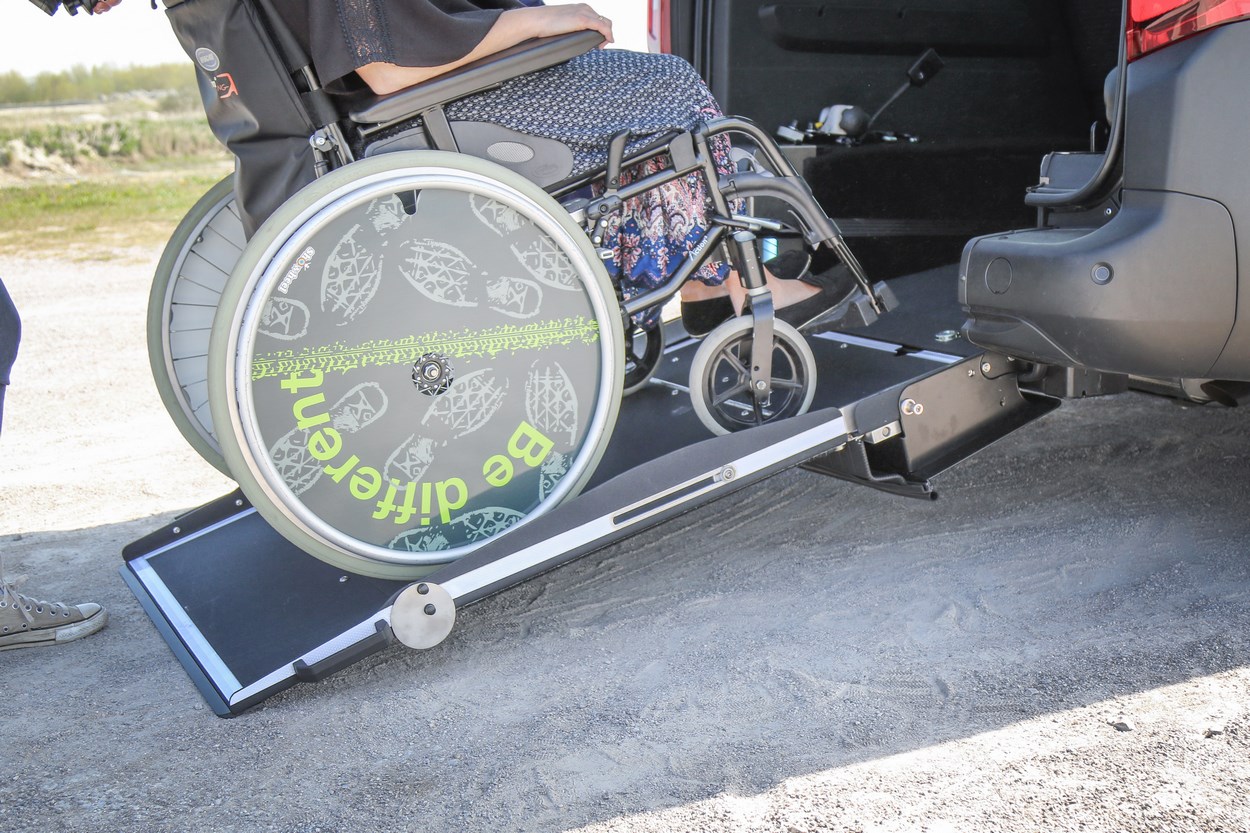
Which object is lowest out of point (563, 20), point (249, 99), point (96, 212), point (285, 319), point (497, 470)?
point (96, 212)

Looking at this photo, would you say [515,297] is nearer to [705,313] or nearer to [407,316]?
[407,316]

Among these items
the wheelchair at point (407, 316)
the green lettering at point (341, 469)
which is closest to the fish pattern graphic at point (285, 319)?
the wheelchair at point (407, 316)

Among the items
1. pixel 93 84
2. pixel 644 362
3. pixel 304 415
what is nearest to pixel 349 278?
pixel 304 415

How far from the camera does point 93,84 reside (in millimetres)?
11953

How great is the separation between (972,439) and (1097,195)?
0.63m

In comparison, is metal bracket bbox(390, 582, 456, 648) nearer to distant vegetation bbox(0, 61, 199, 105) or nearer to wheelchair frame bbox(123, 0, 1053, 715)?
wheelchair frame bbox(123, 0, 1053, 715)

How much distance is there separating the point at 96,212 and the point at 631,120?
9.16 metres

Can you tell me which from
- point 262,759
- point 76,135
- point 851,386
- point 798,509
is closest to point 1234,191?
point 851,386

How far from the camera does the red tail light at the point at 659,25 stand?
3410 mm

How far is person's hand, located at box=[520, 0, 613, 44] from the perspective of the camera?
220cm

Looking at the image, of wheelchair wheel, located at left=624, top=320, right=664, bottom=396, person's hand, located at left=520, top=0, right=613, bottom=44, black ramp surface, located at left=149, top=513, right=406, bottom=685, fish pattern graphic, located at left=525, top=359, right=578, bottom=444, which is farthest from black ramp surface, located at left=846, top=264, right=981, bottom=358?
black ramp surface, located at left=149, top=513, right=406, bottom=685

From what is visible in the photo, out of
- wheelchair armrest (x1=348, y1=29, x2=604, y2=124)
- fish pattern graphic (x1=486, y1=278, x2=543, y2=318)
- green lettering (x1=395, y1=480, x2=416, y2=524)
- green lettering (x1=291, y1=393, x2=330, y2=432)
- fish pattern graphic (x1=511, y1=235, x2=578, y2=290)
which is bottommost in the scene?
green lettering (x1=395, y1=480, x2=416, y2=524)

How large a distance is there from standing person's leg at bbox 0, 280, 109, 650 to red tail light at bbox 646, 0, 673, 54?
78.8 inches

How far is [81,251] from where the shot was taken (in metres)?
8.26
